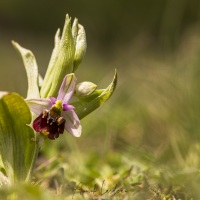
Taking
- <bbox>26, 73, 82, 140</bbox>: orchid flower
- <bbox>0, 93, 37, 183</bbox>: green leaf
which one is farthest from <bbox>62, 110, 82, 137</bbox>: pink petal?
<bbox>0, 93, 37, 183</bbox>: green leaf

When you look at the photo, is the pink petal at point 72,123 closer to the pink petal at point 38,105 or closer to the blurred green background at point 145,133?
the pink petal at point 38,105

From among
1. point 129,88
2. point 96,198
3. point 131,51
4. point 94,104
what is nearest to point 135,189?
point 96,198

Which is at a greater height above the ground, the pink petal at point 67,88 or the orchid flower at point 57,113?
the pink petal at point 67,88

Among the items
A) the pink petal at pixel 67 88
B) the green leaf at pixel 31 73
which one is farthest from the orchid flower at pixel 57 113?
A: the green leaf at pixel 31 73

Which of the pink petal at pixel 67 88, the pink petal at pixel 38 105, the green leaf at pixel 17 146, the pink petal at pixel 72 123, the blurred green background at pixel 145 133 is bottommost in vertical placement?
the blurred green background at pixel 145 133

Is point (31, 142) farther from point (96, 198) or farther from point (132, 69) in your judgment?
point (132, 69)

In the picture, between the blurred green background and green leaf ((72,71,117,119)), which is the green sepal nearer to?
green leaf ((72,71,117,119))
